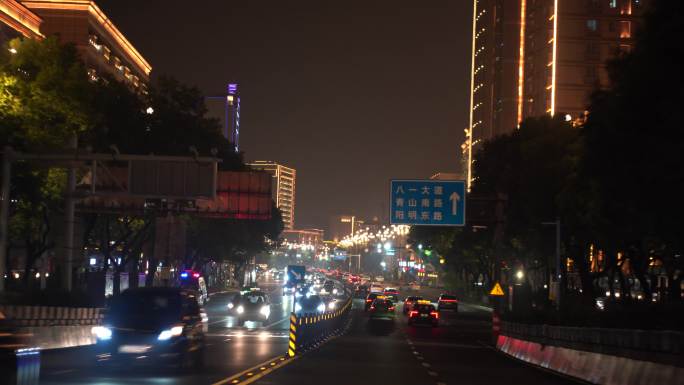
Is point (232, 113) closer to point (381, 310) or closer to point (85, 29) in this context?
point (85, 29)

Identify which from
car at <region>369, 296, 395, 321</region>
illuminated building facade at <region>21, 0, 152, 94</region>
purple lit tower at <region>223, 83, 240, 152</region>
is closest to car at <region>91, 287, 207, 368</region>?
car at <region>369, 296, 395, 321</region>

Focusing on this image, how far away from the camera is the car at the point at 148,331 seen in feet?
67.4

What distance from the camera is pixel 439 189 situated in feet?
151

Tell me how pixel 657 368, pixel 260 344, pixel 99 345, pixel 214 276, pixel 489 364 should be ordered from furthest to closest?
pixel 214 276, pixel 260 344, pixel 489 364, pixel 99 345, pixel 657 368

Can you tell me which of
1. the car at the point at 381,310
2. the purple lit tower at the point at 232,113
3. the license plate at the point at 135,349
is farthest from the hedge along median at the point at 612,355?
the purple lit tower at the point at 232,113

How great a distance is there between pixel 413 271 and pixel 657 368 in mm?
177344

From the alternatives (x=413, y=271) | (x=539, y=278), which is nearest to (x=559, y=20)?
(x=539, y=278)

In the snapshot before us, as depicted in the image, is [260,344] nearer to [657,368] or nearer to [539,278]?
[657,368]

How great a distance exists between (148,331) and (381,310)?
35.0m

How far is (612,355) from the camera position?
857 inches

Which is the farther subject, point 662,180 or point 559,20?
point 559,20

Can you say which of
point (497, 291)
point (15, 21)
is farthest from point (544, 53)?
point (497, 291)

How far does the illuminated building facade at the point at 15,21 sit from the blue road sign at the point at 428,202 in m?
31.1

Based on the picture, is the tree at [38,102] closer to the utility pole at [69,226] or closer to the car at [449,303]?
the utility pole at [69,226]
